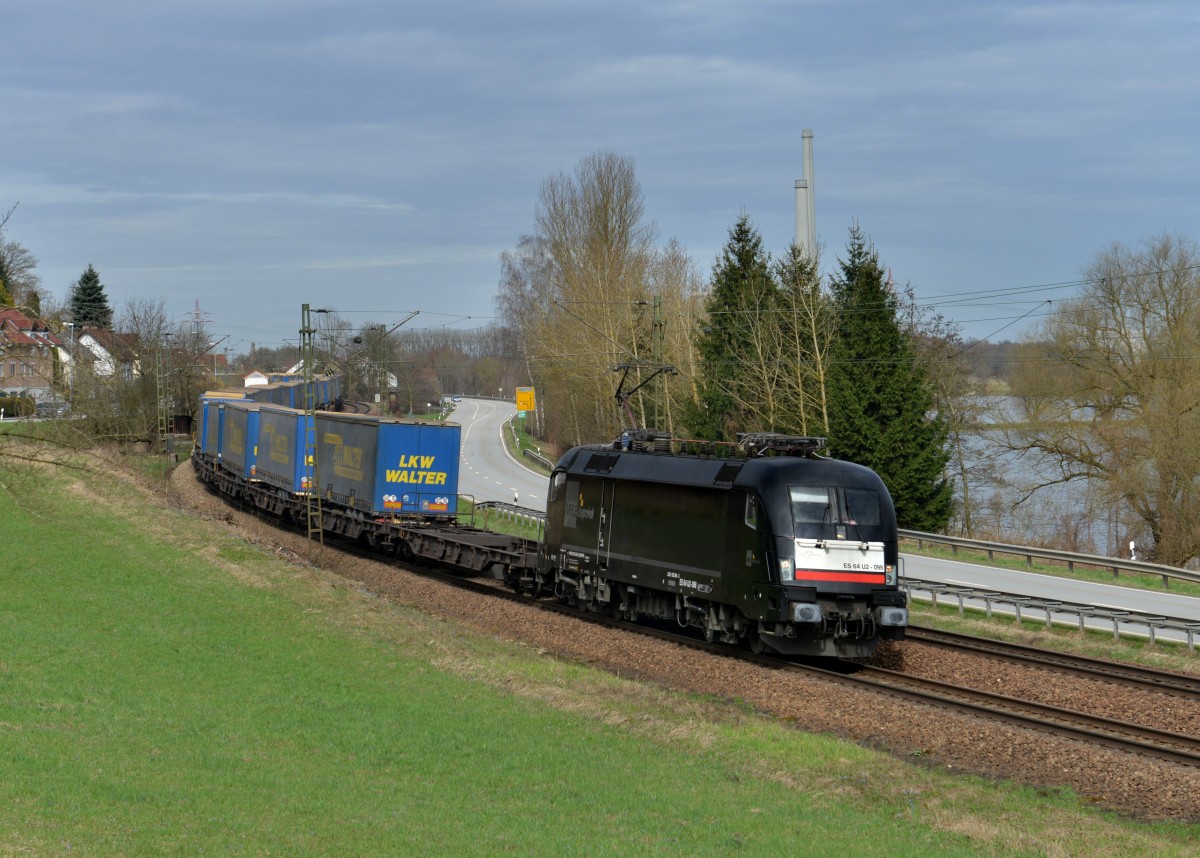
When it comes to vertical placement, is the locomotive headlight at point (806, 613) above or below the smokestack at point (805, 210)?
below

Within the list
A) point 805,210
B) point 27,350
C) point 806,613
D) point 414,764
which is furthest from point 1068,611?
point 805,210

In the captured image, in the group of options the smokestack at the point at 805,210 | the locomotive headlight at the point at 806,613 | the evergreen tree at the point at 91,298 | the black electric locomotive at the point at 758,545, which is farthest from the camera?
the evergreen tree at the point at 91,298

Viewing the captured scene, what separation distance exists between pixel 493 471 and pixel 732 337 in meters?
26.5

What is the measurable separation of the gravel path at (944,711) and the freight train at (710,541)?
2.82ft

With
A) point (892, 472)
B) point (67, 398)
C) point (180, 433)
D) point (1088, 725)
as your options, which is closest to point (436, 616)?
point (67, 398)

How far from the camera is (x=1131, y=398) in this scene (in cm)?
4547

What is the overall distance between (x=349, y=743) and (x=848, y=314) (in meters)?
31.8

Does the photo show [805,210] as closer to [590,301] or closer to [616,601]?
[590,301]

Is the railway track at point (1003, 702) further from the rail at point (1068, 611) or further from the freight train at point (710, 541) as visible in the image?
the rail at point (1068, 611)

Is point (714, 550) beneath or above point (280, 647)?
above

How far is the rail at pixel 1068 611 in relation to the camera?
19859 mm

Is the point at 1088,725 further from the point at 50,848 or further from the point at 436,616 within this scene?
the point at 436,616

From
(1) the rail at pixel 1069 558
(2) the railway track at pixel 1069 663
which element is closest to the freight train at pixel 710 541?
(2) the railway track at pixel 1069 663

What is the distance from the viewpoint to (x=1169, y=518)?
40594 millimetres
